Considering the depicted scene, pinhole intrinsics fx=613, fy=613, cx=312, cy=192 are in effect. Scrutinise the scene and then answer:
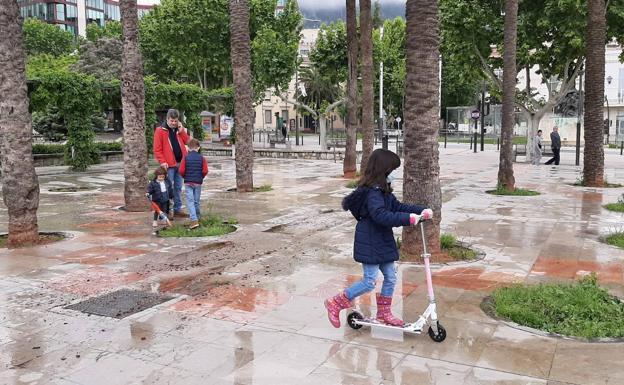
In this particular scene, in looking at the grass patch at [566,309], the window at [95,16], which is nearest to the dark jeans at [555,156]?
the grass patch at [566,309]

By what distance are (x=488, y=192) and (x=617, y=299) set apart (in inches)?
395

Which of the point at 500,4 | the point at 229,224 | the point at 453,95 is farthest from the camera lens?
the point at 453,95

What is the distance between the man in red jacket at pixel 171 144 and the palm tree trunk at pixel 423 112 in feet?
15.6

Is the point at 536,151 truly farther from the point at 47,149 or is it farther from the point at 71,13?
the point at 71,13

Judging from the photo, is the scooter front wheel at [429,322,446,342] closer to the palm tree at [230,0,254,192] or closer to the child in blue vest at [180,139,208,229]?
the child in blue vest at [180,139,208,229]

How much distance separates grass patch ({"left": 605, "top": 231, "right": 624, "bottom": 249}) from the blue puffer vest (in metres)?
6.46

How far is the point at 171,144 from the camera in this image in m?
11.1

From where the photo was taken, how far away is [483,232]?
1012cm

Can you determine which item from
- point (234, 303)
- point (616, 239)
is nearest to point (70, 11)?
point (616, 239)

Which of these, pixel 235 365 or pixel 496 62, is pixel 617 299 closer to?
pixel 235 365

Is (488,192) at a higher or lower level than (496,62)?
lower

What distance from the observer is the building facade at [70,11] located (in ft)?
290

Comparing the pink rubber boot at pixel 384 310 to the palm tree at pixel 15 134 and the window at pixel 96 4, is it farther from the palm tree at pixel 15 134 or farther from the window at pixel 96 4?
the window at pixel 96 4

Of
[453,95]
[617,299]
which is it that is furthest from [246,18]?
A: [453,95]
